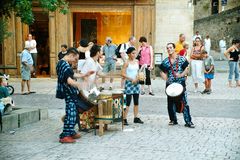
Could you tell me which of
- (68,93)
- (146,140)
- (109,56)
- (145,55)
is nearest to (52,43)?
(109,56)

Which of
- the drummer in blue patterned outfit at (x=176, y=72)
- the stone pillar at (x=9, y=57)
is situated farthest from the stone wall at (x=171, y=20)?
the drummer in blue patterned outfit at (x=176, y=72)

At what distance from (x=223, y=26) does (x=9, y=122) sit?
32730 mm

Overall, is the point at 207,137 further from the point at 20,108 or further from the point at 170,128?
the point at 20,108

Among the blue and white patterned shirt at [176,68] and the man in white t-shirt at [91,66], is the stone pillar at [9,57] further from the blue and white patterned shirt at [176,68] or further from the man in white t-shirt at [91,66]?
the blue and white patterned shirt at [176,68]

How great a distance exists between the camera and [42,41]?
20.3 metres

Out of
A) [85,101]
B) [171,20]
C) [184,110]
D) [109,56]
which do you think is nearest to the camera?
[85,101]

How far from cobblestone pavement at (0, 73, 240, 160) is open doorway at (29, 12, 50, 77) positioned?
865 centimetres

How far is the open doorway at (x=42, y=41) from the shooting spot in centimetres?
1980

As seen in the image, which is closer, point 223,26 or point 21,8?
point 21,8

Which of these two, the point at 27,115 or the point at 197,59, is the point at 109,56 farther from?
the point at 27,115

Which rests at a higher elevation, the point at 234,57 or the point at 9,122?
the point at 234,57

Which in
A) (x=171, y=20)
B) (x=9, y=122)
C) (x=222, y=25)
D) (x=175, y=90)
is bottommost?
(x=9, y=122)

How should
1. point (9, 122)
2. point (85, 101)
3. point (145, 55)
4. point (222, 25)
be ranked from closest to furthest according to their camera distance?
1. point (85, 101)
2. point (9, 122)
3. point (145, 55)
4. point (222, 25)

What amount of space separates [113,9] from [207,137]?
12.4 meters
